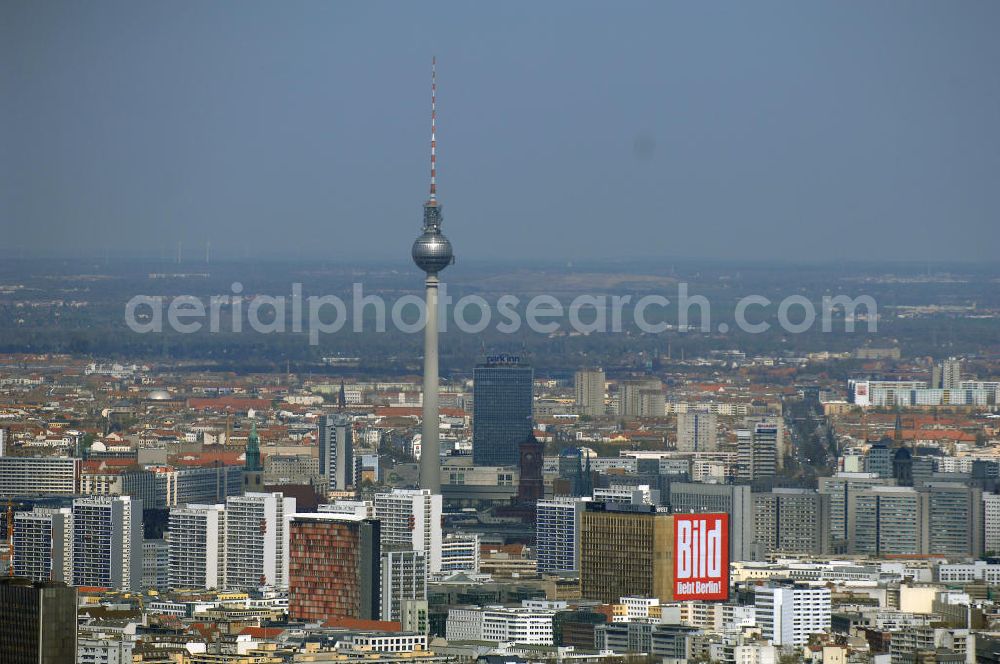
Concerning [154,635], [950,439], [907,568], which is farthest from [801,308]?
[154,635]

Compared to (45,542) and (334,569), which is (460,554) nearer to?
(45,542)

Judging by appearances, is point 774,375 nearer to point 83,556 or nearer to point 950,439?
point 950,439

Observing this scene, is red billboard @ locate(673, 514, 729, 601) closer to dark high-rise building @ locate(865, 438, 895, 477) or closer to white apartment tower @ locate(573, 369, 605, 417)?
dark high-rise building @ locate(865, 438, 895, 477)

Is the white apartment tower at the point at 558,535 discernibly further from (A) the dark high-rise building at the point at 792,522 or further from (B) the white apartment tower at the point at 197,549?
(B) the white apartment tower at the point at 197,549

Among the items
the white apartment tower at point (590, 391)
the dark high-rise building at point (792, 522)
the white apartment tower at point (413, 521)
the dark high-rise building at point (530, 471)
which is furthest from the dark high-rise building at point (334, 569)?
the white apartment tower at point (590, 391)

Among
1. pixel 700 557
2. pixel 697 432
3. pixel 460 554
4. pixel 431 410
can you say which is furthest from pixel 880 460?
pixel 700 557
